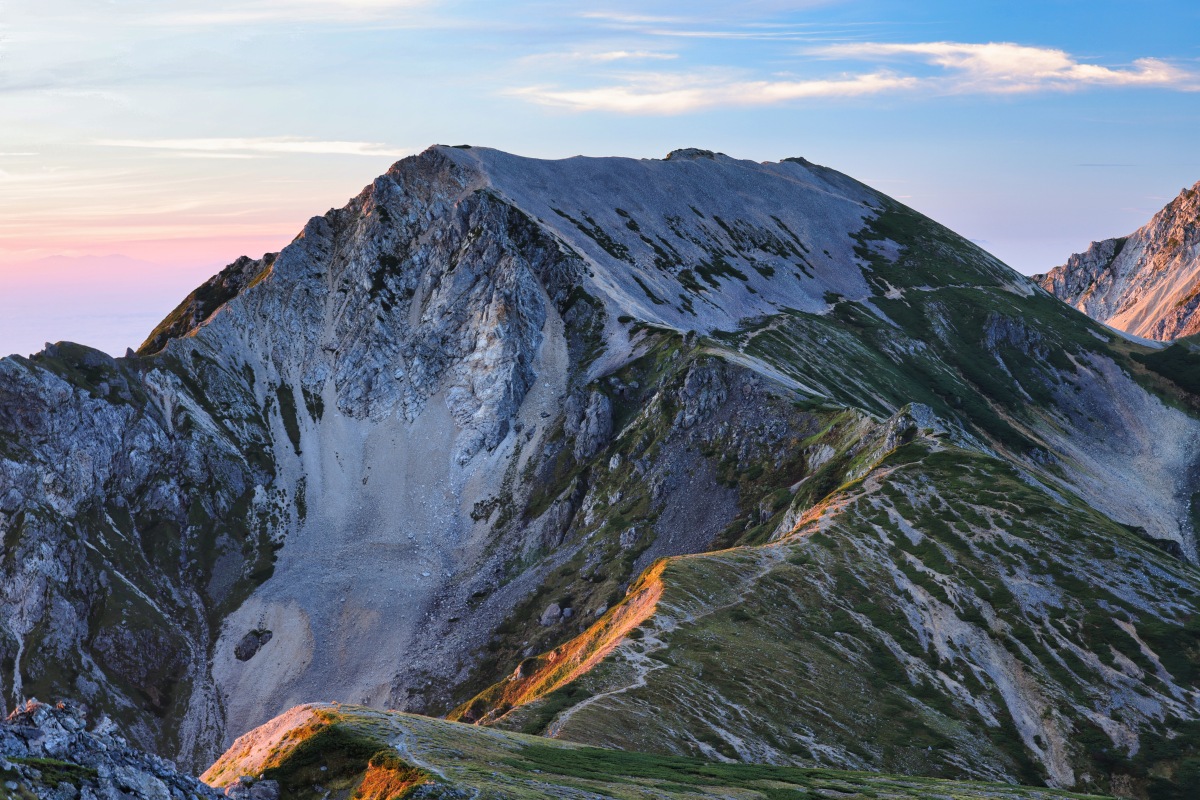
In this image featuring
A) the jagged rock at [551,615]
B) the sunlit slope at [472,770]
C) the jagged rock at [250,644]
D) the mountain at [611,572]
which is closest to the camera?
the sunlit slope at [472,770]

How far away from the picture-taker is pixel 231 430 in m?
193

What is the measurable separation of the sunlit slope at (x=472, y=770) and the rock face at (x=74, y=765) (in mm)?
7956

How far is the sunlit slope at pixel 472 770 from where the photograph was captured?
48781 mm

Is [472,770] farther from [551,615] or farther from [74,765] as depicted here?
[551,615]

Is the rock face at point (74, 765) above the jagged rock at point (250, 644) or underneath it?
above

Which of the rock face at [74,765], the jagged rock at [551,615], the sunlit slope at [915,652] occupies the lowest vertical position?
the jagged rock at [551,615]

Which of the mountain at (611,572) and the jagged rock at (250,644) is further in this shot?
the jagged rock at (250,644)

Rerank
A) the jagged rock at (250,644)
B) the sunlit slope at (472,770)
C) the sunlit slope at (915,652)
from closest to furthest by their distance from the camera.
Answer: the sunlit slope at (472,770), the sunlit slope at (915,652), the jagged rock at (250,644)

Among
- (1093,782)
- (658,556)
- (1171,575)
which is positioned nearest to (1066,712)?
(1093,782)

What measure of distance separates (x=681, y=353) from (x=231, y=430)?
88.3 m

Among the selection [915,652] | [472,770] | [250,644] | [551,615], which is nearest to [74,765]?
[472,770]

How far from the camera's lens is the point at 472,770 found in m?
50.8

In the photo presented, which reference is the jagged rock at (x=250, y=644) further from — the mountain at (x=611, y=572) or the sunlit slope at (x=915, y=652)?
the sunlit slope at (x=915, y=652)

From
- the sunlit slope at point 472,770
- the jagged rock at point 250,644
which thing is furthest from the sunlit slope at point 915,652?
the jagged rock at point 250,644
